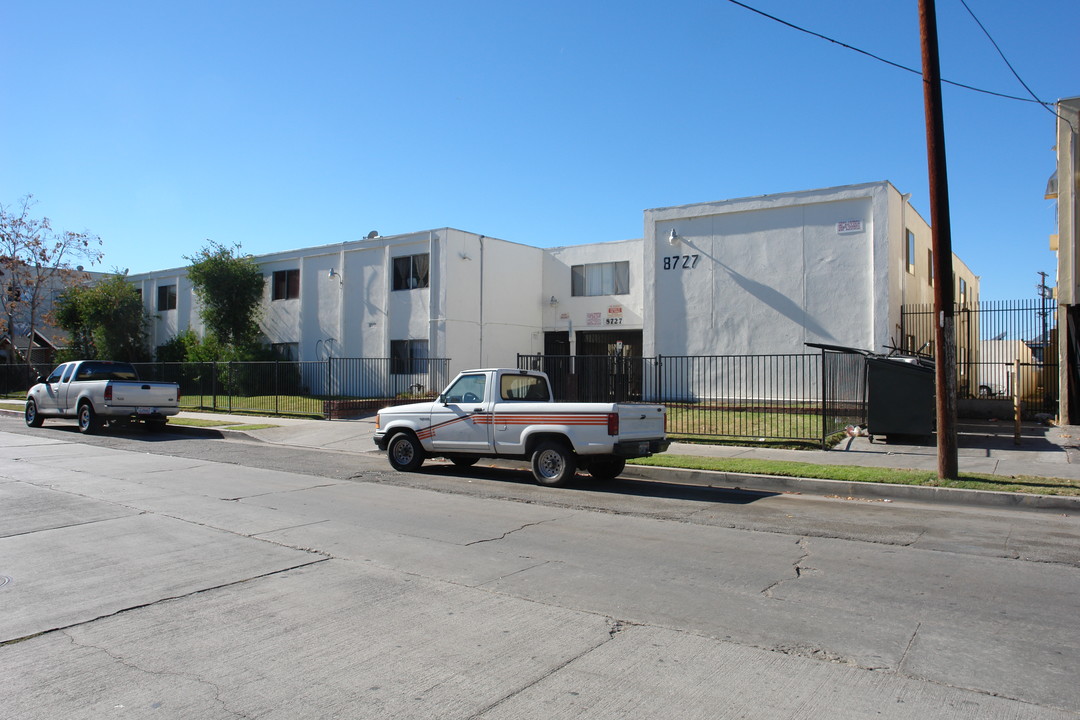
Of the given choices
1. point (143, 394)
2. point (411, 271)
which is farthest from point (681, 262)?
point (143, 394)

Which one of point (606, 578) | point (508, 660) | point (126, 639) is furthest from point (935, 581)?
point (126, 639)

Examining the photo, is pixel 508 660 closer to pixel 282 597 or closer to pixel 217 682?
pixel 217 682

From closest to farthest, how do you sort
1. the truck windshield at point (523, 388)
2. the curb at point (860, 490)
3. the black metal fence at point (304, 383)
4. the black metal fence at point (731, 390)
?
1. the curb at point (860, 490)
2. the truck windshield at point (523, 388)
3. the black metal fence at point (731, 390)
4. the black metal fence at point (304, 383)

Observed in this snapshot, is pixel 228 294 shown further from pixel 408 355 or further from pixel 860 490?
pixel 860 490

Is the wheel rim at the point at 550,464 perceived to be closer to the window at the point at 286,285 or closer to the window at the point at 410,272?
the window at the point at 410,272

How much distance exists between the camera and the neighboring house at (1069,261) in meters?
17.5

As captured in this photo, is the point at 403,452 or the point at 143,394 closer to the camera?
the point at 403,452

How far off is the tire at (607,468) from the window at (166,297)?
107 feet

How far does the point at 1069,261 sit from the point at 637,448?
12745 mm

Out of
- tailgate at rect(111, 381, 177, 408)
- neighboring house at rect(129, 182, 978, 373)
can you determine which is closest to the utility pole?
neighboring house at rect(129, 182, 978, 373)

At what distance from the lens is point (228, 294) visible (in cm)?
3281

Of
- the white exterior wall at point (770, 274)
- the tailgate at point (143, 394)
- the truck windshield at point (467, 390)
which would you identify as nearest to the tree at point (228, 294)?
the tailgate at point (143, 394)

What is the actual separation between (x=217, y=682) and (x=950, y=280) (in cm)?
1076

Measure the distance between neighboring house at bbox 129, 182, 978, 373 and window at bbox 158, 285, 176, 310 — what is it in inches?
5.9
